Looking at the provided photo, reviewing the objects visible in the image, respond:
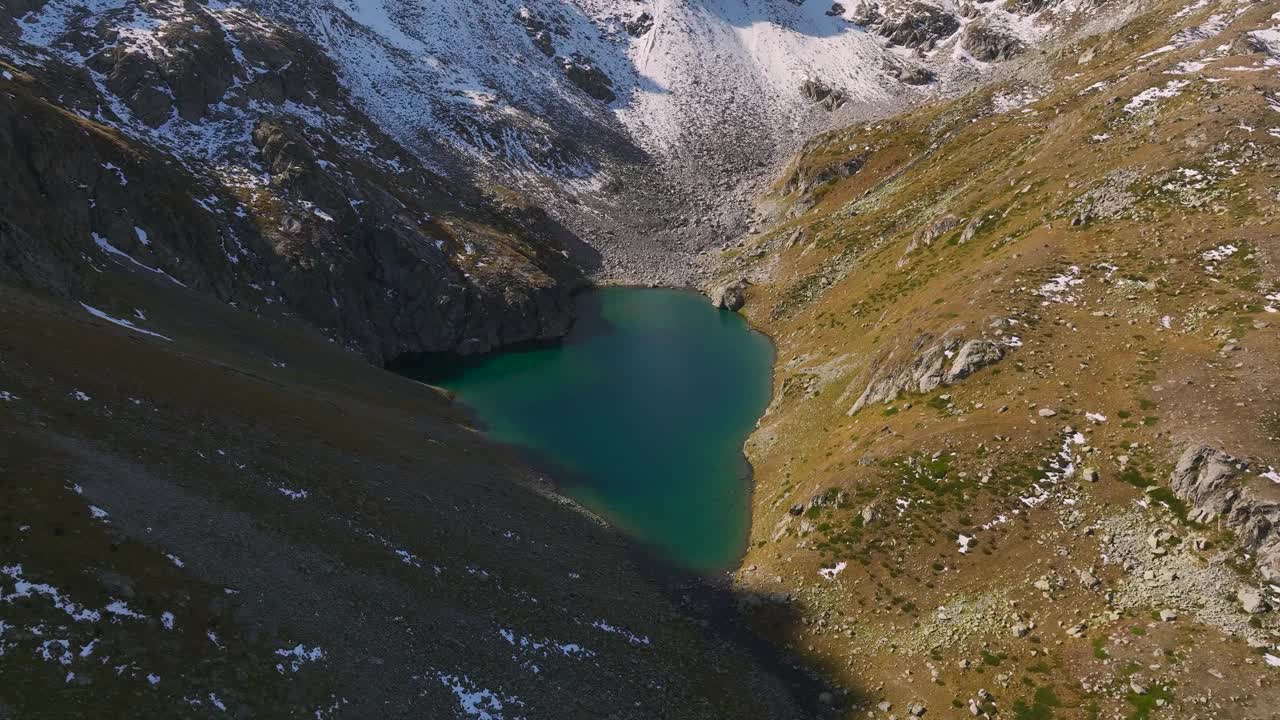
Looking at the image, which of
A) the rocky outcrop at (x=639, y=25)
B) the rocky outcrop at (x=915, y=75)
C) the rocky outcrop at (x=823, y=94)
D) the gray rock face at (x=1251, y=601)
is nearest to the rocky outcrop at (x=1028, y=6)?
the rocky outcrop at (x=915, y=75)

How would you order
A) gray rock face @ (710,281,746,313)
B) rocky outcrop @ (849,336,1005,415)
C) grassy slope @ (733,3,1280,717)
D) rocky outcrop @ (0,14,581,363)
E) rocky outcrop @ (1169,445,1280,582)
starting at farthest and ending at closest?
1. gray rock face @ (710,281,746,313)
2. rocky outcrop @ (0,14,581,363)
3. rocky outcrop @ (849,336,1005,415)
4. grassy slope @ (733,3,1280,717)
5. rocky outcrop @ (1169,445,1280,582)

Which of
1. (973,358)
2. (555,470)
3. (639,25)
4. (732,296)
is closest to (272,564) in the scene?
(555,470)

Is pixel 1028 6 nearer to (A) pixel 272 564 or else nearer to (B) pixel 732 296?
(B) pixel 732 296

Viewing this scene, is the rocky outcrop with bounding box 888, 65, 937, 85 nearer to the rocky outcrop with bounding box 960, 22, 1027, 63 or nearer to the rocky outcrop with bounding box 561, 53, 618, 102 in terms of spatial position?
the rocky outcrop with bounding box 960, 22, 1027, 63

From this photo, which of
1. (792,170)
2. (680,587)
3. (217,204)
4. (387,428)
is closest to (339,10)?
(217,204)

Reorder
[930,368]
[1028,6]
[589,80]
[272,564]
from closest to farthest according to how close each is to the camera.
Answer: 1. [272,564]
2. [930,368]
3. [589,80]
4. [1028,6]

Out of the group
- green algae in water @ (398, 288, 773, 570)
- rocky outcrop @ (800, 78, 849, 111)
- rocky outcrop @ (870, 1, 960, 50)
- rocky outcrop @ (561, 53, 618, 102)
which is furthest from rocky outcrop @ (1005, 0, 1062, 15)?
green algae in water @ (398, 288, 773, 570)
